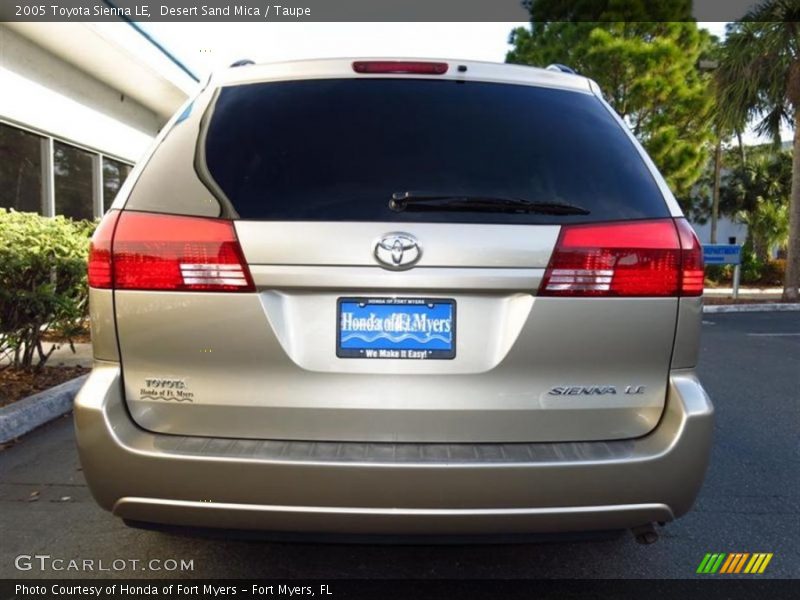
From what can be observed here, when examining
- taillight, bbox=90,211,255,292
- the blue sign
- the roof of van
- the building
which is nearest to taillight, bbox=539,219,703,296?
the roof of van

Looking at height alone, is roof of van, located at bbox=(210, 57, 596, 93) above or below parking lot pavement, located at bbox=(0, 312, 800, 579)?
above

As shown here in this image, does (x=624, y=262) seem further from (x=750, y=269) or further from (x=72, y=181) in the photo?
(x=750, y=269)

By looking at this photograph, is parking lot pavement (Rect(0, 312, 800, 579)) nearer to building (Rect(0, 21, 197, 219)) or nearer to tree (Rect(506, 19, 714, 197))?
building (Rect(0, 21, 197, 219))

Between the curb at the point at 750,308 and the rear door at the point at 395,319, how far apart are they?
43.4 ft

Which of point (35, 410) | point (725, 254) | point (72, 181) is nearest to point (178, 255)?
point (35, 410)

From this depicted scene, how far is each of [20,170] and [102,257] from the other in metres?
8.56

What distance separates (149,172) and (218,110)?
0.34 m

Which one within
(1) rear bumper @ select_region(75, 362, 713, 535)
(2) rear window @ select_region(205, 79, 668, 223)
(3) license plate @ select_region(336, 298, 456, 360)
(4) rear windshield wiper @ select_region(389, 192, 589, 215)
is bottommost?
(1) rear bumper @ select_region(75, 362, 713, 535)

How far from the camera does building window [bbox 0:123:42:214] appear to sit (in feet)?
28.7

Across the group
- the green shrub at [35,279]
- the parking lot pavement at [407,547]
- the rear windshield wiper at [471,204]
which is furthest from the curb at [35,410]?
the rear windshield wiper at [471,204]

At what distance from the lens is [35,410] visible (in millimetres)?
4484

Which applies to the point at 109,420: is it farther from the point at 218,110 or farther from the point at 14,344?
the point at 14,344

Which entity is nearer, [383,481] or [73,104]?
[383,481]

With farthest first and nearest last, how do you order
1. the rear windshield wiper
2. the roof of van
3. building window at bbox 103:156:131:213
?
building window at bbox 103:156:131:213 → the roof of van → the rear windshield wiper
